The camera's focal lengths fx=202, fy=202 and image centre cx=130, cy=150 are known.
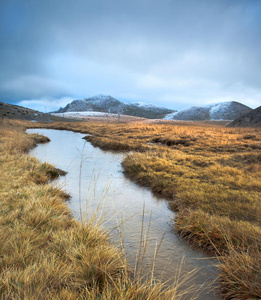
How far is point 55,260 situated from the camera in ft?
9.81

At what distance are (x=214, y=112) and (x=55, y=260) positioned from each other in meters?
169

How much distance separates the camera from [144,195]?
312 inches

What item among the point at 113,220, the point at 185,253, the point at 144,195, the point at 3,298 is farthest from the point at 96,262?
the point at 144,195

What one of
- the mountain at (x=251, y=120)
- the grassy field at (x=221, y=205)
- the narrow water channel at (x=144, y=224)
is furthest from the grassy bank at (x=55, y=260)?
the mountain at (x=251, y=120)

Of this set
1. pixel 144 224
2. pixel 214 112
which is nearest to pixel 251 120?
pixel 144 224

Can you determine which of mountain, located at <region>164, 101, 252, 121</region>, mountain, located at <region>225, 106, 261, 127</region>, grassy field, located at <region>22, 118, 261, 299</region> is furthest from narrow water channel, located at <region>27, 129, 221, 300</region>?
mountain, located at <region>164, 101, 252, 121</region>

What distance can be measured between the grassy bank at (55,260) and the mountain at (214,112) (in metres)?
141

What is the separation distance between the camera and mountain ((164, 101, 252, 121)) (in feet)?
475

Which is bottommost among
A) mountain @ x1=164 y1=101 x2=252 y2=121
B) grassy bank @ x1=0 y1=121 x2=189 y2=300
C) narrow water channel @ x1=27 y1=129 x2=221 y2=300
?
narrow water channel @ x1=27 y1=129 x2=221 y2=300

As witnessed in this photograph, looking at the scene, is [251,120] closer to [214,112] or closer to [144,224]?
[144,224]

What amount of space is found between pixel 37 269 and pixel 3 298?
423 mm

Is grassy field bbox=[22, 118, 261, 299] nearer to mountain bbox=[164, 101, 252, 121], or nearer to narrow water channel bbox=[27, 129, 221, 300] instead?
narrow water channel bbox=[27, 129, 221, 300]

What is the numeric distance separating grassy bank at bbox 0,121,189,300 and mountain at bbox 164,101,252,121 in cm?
14095

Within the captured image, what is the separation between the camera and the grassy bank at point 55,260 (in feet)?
7.86
